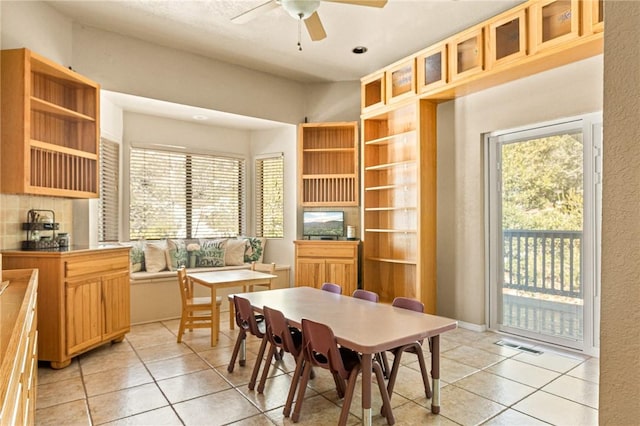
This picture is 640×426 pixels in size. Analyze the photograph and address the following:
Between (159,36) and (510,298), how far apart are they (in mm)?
5044

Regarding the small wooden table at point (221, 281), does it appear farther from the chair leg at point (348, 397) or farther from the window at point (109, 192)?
the chair leg at point (348, 397)

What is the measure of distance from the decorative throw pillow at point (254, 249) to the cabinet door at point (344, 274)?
1411 millimetres

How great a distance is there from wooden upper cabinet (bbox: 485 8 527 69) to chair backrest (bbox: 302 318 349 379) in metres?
3.18

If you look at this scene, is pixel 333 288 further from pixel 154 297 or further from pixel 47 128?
pixel 47 128

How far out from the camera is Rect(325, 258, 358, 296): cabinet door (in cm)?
544

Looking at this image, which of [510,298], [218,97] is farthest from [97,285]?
[510,298]

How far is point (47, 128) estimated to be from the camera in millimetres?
3887

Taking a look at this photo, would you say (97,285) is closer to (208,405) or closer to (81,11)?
(208,405)

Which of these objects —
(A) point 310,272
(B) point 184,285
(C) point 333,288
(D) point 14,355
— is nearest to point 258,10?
(C) point 333,288

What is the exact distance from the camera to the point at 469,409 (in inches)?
105

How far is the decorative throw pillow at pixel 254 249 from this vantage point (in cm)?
627

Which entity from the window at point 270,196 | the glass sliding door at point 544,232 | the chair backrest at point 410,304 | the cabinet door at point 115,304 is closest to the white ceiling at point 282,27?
the glass sliding door at point 544,232

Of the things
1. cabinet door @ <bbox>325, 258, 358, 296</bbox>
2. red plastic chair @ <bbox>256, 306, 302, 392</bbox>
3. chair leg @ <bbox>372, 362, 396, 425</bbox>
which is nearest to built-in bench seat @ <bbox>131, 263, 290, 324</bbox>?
cabinet door @ <bbox>325, 258, 358, 296</bbox>

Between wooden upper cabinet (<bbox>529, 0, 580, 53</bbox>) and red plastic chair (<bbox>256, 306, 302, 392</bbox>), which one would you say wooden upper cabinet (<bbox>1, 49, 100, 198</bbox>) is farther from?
wooden upper cabinet (<bbox>529, 0, 580, 53</bbox>)
